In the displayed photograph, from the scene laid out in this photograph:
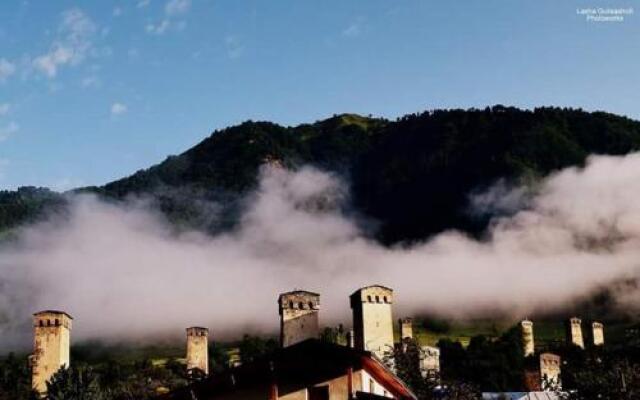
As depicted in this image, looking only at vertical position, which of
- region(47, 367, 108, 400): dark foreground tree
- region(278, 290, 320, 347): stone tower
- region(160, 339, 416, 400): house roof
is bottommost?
region(160, 339, 416, 400): house roof

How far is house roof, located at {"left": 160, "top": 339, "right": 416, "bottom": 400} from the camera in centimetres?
2178

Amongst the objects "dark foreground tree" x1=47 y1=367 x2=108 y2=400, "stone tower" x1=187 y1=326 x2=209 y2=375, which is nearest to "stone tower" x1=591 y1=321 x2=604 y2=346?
"stone tower" x1=187 y1=326 x2=209 y2=375

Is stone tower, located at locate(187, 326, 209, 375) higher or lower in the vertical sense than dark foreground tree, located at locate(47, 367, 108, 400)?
higher

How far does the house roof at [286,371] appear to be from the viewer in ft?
71.5

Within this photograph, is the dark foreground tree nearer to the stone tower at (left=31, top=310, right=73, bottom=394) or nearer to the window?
the stone tower at (left=31, top=310, right=73, bottom=394)

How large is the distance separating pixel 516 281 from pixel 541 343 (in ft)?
217

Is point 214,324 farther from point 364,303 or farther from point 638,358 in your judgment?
point 364,303

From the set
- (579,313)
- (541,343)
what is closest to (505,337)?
(541,343)

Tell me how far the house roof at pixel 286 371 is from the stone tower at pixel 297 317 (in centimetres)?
1230

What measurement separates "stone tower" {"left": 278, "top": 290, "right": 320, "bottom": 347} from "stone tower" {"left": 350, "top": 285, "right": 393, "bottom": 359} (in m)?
3.82

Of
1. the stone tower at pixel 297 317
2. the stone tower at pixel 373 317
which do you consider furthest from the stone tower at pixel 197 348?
the stone tower at pixel 297 317

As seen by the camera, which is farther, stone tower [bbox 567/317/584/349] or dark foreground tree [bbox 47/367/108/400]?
stone tower [bbox 567/317/584/349]

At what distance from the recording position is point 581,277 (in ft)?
602

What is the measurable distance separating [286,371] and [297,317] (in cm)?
1291
